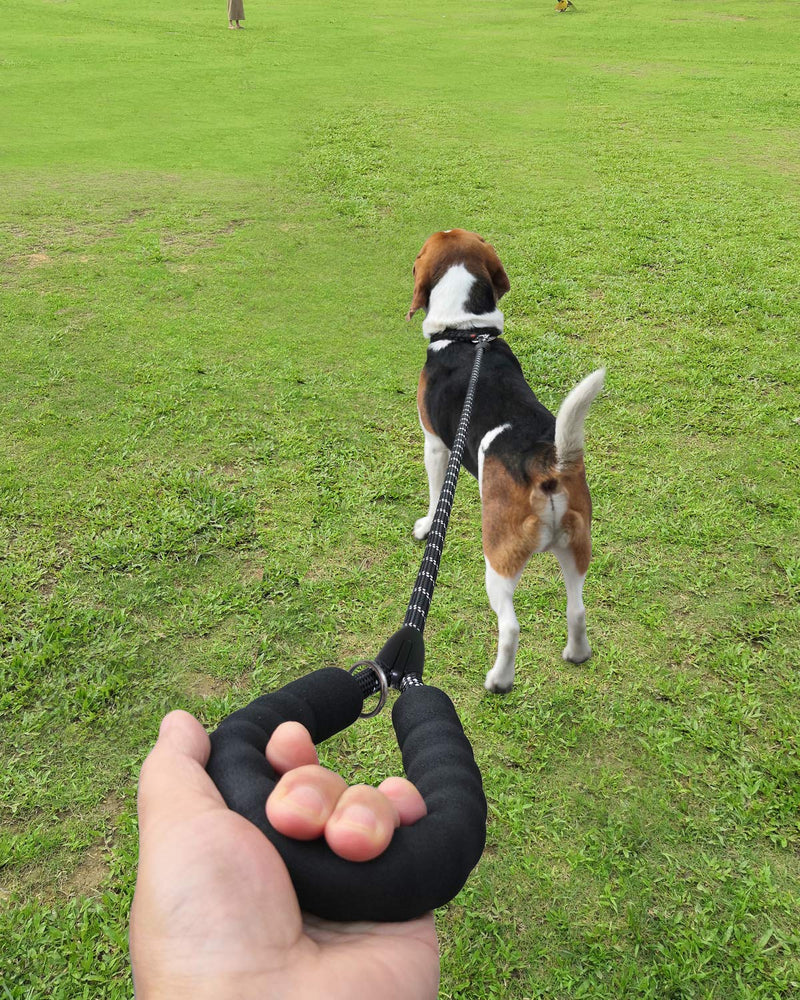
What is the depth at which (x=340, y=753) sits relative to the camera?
8.58 feet

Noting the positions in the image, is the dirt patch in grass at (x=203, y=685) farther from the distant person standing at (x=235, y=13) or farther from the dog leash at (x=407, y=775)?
the distant person standing at (x=235, y=13)

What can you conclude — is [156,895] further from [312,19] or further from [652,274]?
[312,19]

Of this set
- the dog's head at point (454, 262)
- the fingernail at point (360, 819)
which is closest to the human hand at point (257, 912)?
the fingernail at point (360, 819)

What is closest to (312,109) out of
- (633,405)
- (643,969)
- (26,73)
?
(26,73)

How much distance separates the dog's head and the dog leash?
103 inches

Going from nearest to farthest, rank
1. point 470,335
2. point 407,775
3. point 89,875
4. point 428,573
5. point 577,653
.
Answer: point 407,775
point 428,573
point 89,875
point 577,653
point 470,335

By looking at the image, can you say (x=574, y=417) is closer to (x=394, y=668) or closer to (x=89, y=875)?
(x=394, y=668)

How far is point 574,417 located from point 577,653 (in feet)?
3.63

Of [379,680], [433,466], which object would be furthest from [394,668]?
[433,466]

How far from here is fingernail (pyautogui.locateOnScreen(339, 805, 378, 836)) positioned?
0.85 meters

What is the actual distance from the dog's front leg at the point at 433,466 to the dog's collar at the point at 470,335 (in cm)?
47

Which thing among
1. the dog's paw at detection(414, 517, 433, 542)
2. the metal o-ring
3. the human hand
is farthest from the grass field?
the human hand

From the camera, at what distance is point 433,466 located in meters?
3.55

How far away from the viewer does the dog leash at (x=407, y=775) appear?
86 centimetres
